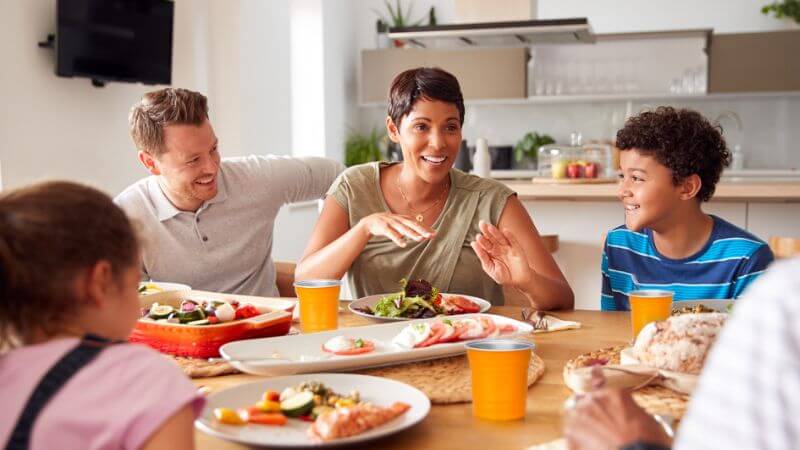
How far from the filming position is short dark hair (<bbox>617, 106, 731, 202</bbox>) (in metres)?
2.19

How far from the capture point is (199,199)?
2379 millimetres

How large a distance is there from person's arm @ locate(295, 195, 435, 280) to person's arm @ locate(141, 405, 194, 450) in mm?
987

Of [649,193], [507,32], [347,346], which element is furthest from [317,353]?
[507,32]

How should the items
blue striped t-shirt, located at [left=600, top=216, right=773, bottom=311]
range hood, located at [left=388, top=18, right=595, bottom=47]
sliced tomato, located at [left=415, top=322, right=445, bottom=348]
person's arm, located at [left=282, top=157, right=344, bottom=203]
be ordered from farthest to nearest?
range hood, located at [left=388, top=18, right=595, bottom=47], person's arm, located at [left=282, top=157, right=344, bottom=203], blue striped t-shirt, located at [left=600, top=216, right=773, bottom=311], sliced tomato, located at [left=415, top=322, right=445, bottom=348]

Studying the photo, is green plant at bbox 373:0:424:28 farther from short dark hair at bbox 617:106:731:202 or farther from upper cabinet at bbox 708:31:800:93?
short dark hair at bbox 617:106:731:202

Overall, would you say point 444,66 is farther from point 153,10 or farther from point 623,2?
point 153,10

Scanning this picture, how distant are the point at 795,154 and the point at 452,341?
599cm

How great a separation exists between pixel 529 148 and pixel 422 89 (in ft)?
15.5

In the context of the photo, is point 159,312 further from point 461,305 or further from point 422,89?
point 422,89

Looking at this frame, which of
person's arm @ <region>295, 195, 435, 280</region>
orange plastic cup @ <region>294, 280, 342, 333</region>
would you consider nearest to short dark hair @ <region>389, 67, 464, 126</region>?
person's arm @ <region>295, 195, 435, 280</region>

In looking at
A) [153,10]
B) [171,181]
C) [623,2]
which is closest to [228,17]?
[153,10]

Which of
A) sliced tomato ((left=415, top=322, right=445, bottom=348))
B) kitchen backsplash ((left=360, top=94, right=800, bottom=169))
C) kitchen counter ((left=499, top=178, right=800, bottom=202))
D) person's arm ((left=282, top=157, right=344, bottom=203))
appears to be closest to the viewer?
sliced tomato ((left=415, top=322, right=445, bottom=348))

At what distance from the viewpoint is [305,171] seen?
2.71m

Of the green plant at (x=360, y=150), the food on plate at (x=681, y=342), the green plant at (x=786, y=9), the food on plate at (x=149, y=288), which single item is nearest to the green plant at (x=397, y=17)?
the green plant at (x=360, y=150)
